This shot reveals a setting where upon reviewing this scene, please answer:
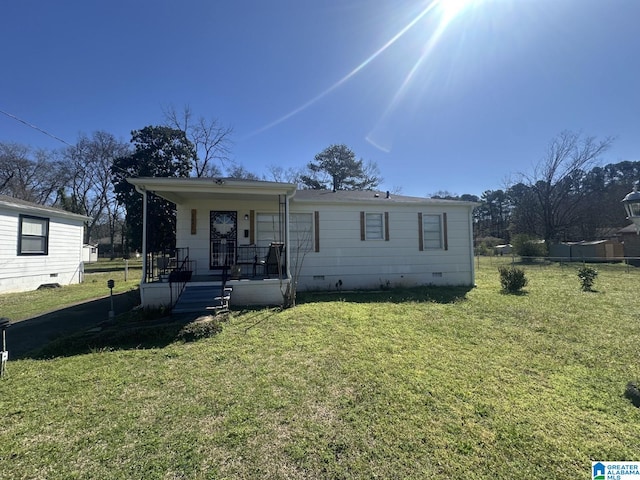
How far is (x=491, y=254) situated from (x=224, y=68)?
3197 cm

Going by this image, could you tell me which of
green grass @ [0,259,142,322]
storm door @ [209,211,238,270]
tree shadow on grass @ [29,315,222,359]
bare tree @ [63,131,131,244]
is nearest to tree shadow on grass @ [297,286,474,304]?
storm door @ [209,211,238,270]

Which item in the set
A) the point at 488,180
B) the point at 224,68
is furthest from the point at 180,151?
the point at 488,180

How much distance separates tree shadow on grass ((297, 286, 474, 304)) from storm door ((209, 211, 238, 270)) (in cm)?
270

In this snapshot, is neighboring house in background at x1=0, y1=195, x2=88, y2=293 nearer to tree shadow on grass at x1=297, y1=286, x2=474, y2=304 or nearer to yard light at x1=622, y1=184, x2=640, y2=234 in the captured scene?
tree shadow on grass at x1=297, y1=286, x2=474, y2=304

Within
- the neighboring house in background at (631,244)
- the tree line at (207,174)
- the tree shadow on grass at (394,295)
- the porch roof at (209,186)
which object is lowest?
the tree shadow on grass at (394,295)

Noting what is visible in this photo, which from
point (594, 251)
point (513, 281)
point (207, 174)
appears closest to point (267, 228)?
point (513, 281)

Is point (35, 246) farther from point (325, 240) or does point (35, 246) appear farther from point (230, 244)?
Answer: point (325, 240)

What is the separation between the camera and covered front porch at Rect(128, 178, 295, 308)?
24.1ft

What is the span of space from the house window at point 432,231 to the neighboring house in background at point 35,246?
1467cm

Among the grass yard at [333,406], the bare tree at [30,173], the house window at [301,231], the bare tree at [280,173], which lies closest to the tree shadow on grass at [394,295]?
the house window at [301,231]

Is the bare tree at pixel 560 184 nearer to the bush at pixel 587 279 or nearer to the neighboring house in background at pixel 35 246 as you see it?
the bush at pixel 587 279

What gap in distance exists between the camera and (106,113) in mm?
13945

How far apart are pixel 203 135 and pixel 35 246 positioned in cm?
1694

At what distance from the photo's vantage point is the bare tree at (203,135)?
24297 mm
